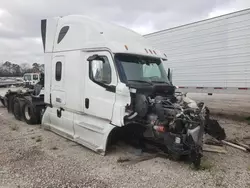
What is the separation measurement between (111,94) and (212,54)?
585 centimetres

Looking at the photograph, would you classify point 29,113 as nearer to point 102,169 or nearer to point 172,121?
point 102,169

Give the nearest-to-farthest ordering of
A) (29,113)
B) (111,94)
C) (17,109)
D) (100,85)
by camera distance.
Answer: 1. (111,94)
2. (100,85)
3. (29,113)
4. (17,109)

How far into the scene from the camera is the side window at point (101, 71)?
6016mm

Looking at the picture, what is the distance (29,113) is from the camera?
9.66 meters

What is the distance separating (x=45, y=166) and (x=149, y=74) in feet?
10.7

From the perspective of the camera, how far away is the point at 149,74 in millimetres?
6531

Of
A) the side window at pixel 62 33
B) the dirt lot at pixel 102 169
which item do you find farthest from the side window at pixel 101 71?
the dirt lot at pixel 102 169

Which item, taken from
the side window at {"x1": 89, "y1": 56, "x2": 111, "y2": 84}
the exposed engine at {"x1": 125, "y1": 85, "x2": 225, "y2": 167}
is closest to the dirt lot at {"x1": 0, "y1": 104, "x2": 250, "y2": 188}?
the exposed engine at {"x1": 125, "y1": 85, "x2": 225, "y2": 167}

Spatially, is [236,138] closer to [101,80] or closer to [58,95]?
[101,80]

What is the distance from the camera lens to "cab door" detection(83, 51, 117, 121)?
591 cm

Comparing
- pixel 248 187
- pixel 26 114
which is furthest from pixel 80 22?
pixel 248 187

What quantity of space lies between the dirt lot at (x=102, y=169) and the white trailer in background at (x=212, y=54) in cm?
369

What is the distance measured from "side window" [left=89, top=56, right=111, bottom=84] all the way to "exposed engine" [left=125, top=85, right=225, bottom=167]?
2.65 feet

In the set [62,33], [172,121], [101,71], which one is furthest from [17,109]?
[172,121]
